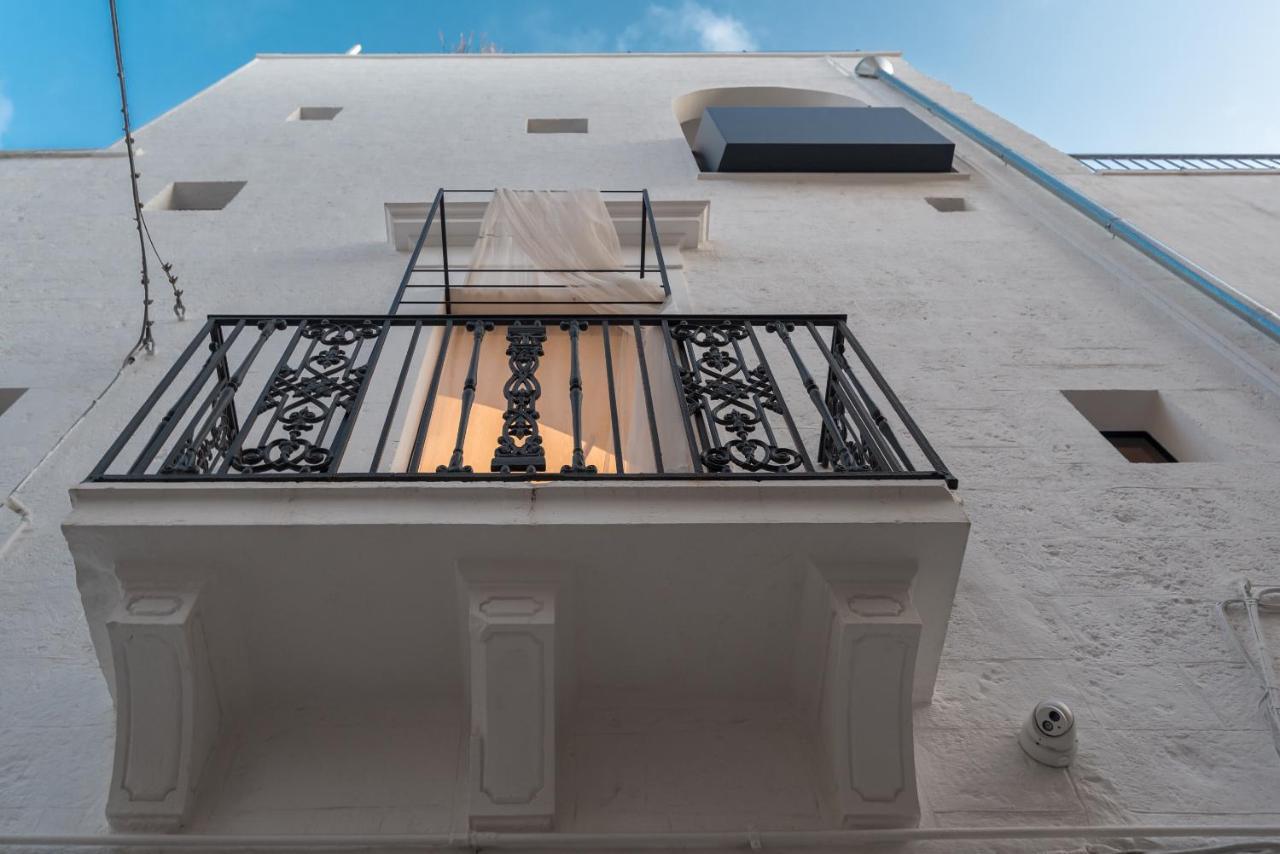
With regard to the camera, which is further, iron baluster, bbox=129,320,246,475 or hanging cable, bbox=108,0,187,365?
hanging cable, bbox=108,0,187,365

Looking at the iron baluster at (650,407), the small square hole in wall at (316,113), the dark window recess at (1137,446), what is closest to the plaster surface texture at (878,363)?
the small square hole in wall at (316,113)

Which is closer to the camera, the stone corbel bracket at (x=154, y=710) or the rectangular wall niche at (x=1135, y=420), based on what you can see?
the stone corbel bracket at (x=154, y=710)

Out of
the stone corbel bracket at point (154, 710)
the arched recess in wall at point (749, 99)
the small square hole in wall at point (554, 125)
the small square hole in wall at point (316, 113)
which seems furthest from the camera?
the arched recess in wall at point (749, 99)

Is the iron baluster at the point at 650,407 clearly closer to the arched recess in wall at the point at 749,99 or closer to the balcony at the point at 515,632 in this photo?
the balcony at the point at 515,632

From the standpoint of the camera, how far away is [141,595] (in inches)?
125

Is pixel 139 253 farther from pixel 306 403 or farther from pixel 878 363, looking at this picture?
pixel 878 363

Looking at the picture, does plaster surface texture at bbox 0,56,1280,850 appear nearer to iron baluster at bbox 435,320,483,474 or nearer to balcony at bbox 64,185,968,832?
balcony at bbox 64,185,968,832

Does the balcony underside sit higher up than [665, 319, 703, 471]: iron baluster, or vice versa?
[665, 319, 703, 471]: iron baluster

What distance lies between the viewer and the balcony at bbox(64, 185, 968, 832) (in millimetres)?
3121

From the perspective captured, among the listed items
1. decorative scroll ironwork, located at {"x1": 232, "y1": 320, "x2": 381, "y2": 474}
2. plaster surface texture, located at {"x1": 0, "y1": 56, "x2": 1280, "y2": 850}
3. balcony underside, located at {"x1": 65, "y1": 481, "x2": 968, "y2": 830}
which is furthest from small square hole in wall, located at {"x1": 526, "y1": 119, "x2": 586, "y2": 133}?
balcony underside, located at {"x1": 65, "y1": 481, "x2": 968, "y2": 830}

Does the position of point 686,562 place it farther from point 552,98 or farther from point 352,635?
point 552,98

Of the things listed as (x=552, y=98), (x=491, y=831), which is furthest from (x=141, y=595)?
(x=552, y=98)

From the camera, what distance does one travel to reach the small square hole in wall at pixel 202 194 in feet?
29.1

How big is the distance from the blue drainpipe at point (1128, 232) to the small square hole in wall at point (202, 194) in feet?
24.8
